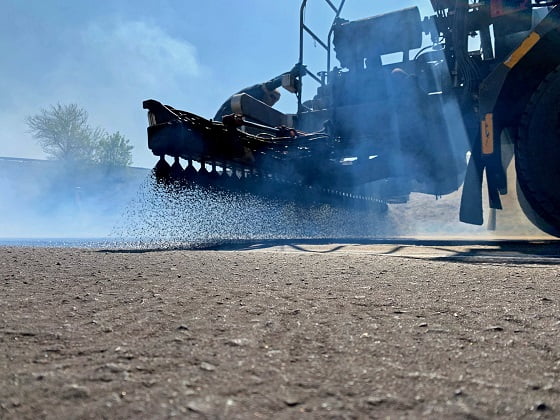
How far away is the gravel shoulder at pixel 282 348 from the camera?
54 centimetres

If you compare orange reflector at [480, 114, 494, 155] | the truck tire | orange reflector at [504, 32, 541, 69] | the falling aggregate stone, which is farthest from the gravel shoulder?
the falling aggregate stone

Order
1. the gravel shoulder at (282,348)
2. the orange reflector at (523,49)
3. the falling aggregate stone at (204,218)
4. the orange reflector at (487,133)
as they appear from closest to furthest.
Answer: the gravel shoulder at (282,348) < the orange reflector at (523,49) < the orange reflector at (487,133) < the falling aggregate stone at (204,218)

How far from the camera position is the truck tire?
271cm

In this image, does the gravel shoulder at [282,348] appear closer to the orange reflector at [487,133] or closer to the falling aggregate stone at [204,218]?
the orange reflector at [487,133]

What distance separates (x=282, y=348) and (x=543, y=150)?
9.09ft

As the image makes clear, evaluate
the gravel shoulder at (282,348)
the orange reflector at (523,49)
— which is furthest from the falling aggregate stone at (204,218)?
the orange reflector at (523,49)

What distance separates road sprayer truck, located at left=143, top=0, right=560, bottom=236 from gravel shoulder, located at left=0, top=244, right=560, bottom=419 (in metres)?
1.77

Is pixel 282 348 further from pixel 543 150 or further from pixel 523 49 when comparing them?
pixel 523 49

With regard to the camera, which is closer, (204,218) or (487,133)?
(487,133)

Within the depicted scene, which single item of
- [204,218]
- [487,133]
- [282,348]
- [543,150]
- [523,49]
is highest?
[523,49]

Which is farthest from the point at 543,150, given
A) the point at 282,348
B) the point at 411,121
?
the point at 282,348

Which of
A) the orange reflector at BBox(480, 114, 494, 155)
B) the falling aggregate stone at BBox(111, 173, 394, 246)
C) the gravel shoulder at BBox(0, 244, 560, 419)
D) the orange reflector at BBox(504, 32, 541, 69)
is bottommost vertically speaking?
the gravel shoulder at BBox(0, 244, 560, 419)

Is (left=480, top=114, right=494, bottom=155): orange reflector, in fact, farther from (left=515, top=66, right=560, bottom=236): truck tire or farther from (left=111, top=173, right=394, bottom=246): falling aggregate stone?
(left=111, top=173, right=394, bottom=246): falling aggregate stone

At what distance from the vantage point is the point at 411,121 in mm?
4520
